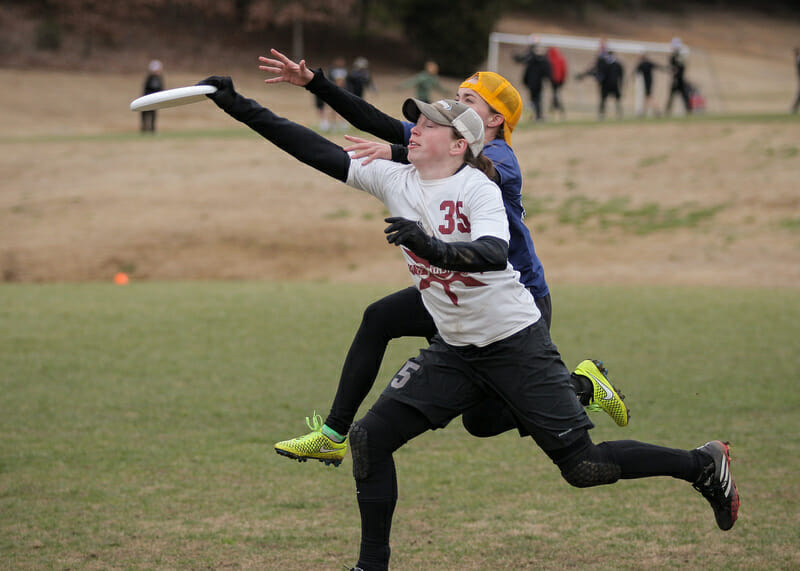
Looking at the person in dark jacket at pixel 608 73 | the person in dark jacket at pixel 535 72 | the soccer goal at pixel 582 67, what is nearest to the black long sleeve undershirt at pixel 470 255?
the person in dark jacket at pixel 535 72

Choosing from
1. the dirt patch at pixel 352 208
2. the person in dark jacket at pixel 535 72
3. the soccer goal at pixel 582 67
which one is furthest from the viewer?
the soccer goal at pixel 582 67

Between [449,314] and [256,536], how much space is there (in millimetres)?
1877

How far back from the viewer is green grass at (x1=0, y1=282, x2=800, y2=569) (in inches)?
197

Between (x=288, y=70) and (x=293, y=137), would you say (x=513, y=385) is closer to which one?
(x=293, y=137)

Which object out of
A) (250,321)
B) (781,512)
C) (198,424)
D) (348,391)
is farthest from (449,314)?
(250,321)

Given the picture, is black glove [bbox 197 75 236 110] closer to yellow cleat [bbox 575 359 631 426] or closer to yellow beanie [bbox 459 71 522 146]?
yellow beanie [bbox 459 71 522 146]

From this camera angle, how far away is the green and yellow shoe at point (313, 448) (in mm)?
4727

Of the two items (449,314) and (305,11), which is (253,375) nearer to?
(449,314)

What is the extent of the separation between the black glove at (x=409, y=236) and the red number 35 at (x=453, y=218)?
1.43 ft

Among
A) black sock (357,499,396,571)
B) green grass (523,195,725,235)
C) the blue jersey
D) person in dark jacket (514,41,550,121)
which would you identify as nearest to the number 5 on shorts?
black sock (357,499,396,571)

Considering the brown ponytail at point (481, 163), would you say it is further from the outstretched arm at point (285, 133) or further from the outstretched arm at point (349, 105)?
the outstretched arm at point (349, 105)

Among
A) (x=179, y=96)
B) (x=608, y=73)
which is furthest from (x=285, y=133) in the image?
(x=608, y=73)

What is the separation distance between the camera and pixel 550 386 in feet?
13.9

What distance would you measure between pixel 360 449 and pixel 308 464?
273cm
